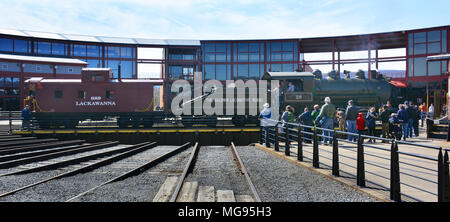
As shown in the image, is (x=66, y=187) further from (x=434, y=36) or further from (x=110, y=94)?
(x=434, y=36)

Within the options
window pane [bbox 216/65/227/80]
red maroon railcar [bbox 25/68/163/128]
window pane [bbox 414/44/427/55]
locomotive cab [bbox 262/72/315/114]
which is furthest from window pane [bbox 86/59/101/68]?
window pane [bbox 414/44/427/55]

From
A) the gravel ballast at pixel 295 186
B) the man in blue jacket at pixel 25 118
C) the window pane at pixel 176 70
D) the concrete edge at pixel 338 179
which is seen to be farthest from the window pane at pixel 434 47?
the man in blue jacket at pixel 25 118

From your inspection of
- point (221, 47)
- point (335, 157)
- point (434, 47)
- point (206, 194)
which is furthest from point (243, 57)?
point (206, 194)

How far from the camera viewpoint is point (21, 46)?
35219mm

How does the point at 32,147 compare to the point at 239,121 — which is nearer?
the point at 32,147

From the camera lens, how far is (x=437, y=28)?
101ft

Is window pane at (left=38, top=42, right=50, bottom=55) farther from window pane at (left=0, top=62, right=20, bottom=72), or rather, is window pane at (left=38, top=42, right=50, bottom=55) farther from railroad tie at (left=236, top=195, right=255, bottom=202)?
railroad tie at (left=236, top=195, right=255, bottom=202)

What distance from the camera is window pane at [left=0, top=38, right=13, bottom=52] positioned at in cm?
3409

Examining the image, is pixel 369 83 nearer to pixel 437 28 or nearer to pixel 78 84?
pixel 78 84

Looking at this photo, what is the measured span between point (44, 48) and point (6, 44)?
3493 millimetres

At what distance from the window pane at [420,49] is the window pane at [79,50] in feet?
113

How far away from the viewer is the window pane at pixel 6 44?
3409cm

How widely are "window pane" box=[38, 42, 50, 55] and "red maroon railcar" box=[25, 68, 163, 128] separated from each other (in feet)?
65.9

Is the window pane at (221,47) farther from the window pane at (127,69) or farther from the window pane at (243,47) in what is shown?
the window pane at (127,69)
